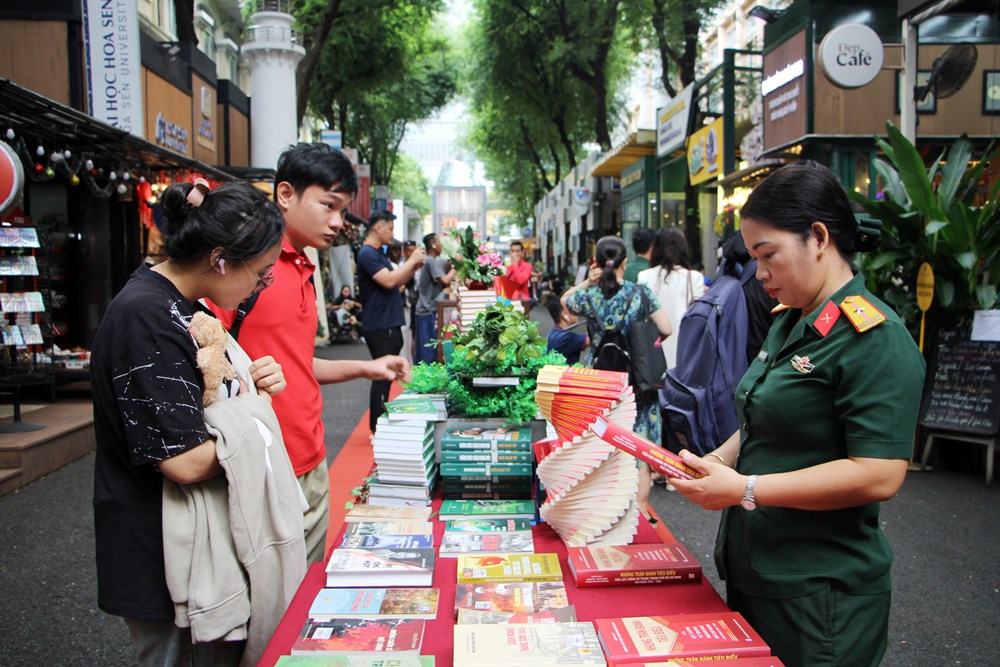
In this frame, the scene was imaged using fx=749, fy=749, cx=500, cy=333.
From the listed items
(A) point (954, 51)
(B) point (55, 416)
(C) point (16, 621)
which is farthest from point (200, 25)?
(C) point (16, 621)

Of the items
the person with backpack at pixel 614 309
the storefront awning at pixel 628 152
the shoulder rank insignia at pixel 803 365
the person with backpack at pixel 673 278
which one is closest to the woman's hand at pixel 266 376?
the shoulder rank insignia at pixel 803 365

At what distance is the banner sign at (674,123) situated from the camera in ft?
43.2

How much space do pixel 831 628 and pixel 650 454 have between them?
57 cm

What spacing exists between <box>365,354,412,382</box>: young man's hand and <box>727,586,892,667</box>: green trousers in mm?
1621

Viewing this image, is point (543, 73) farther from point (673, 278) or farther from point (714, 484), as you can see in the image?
point (714, 484)

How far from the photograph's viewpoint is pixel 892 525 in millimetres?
4938

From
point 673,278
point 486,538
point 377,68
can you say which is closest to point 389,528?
point 486,538

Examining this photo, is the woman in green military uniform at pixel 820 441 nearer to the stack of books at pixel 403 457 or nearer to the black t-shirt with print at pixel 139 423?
the black t-shirt with print at pixel 139 423

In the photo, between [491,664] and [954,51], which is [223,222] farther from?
[954,51]

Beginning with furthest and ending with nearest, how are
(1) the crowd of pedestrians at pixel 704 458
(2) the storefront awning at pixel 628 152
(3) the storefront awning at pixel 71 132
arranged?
1. (2) the storefront awning at pixel 628 152
2. (3) the storefront awning at pixel 71 132
3. (1) the crowd of pedestrians at pixel 704 458

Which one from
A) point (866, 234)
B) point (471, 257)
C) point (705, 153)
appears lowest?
point (866, 234)

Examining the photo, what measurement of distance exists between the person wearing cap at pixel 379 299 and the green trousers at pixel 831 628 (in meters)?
4.63

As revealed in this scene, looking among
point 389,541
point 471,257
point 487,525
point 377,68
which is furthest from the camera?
point 377,68

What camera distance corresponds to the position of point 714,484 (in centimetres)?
166
